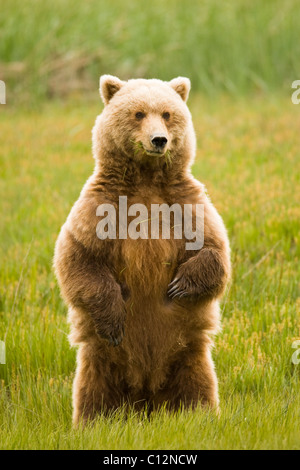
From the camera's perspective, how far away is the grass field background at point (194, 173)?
427cm

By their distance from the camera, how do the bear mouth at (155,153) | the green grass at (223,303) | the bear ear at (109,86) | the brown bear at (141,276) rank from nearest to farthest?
the green grass at (223,303) < the bear mouth at (155,153) < the brown bear at (141,276) < the bear ear at (109,86)

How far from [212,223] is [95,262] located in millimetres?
615

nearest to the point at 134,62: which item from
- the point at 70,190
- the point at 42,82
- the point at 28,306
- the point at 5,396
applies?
the point at 42,82

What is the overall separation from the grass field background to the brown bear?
0.81 ft

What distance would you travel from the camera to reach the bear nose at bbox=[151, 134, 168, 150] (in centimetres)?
411

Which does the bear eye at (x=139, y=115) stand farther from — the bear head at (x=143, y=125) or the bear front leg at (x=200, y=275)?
the bear front leg at (x=200, y=275)

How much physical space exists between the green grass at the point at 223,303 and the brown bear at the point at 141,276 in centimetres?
23

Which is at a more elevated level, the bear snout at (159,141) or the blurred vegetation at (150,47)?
the blurred vegetation at (150,47)

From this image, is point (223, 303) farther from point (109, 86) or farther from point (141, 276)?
point (109, 86)

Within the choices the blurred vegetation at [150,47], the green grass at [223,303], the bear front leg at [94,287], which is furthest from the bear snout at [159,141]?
the blurred vegetation at [150,47]

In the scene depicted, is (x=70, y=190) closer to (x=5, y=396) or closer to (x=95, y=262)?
(x=5, y=396)

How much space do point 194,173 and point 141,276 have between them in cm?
435

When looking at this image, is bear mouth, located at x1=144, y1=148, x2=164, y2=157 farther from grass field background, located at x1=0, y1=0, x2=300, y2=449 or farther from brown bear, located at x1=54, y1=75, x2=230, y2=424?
grass field background, located at x1=0, y1=0, x2=300, y2=449

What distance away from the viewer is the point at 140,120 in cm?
432
